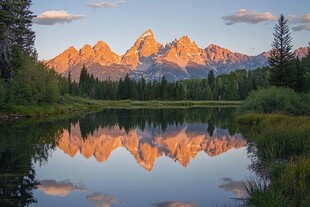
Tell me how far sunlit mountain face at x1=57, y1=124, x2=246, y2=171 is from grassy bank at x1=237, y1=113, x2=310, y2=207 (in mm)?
3639

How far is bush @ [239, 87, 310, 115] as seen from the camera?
1766 inches

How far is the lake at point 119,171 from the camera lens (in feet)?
47.6

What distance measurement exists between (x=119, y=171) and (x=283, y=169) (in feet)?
30.2

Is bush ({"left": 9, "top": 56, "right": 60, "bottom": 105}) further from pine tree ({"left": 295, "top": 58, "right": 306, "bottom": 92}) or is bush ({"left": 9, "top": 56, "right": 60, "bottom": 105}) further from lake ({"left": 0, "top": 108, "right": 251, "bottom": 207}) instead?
pine tree ({"left": 295, "top": 58, "right": 306, "bottom": 92})

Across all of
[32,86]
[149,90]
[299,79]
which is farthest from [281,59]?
[149,90]

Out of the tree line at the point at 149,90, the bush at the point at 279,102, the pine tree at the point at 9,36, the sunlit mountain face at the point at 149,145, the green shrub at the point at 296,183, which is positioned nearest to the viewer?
the green shrub at the point at 296,183

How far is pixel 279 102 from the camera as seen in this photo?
155 ft

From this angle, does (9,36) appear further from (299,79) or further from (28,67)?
(299,79)

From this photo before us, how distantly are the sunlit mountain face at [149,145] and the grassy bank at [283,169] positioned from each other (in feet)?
11.9

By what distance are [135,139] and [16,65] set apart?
36527mm

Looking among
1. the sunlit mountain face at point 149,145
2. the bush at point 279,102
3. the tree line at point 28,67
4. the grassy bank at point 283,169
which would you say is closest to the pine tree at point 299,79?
the tree line at point 28,67

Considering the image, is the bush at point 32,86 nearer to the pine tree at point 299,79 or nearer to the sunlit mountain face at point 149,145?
the sunlit mountain face at point 149,145

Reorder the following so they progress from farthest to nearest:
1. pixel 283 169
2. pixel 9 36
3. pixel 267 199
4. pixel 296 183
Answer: pixel 9 36 < pixel 283 169 < pixel 296 183 < pixel 267 199

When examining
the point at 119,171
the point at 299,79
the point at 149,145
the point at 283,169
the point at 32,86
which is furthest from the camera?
the point at 299,79
